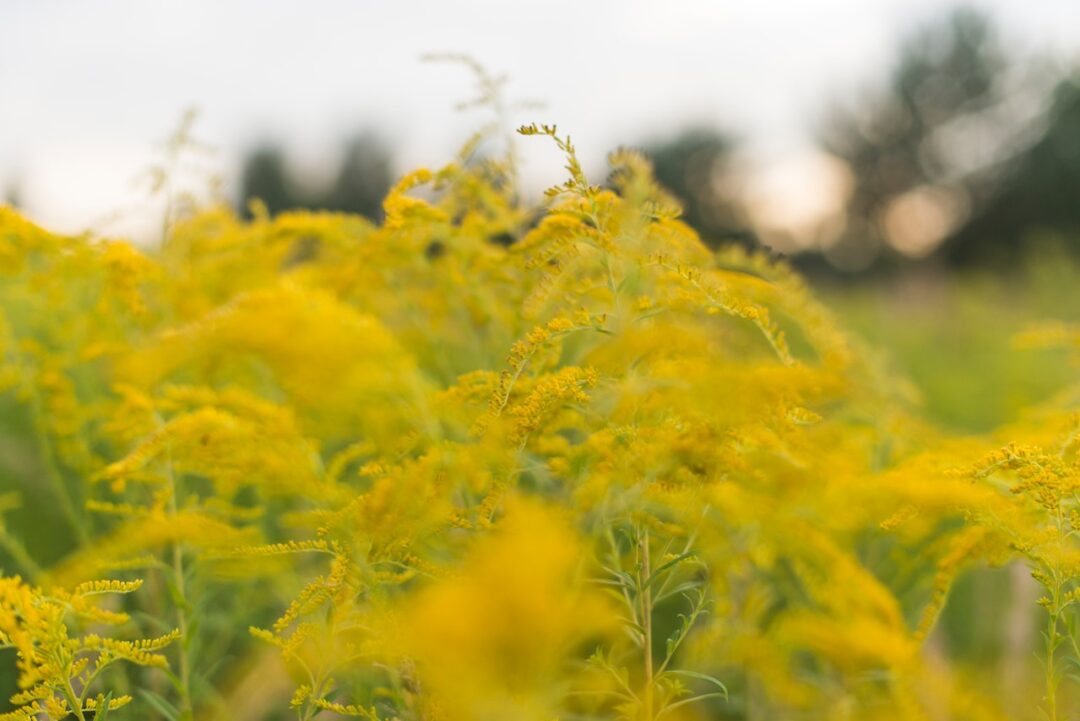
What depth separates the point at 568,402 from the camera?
1.21m

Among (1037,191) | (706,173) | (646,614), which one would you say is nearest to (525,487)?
(646,614)

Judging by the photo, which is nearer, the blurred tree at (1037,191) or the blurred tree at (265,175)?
the blurred tree at (1037,191)

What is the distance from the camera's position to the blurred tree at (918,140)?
138ft

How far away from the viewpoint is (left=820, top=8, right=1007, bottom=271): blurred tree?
4212cm

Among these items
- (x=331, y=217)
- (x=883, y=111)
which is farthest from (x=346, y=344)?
(x=883, y=111)

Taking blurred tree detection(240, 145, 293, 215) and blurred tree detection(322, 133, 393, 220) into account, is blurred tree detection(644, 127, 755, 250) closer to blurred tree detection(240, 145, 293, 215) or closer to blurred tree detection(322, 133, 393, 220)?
blurred tree detection(322, 133, 393, 220)

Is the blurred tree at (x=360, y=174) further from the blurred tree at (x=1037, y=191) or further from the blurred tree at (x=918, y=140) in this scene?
the blurred tree at (x=1037, y=191)

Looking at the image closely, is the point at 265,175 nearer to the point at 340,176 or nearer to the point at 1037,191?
the point at 340,176

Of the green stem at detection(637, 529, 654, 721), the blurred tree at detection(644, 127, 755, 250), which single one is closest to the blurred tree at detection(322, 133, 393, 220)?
the blurred tree at detection(644, 127, 755, 250)

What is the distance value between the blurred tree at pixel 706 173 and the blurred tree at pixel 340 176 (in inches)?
537

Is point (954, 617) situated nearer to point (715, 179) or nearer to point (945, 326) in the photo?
point (945, 326)

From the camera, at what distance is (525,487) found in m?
1.83

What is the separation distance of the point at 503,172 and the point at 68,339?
1.40 meters

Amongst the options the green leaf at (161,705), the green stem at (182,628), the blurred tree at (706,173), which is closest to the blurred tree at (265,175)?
the blurred tree at (706,173)
